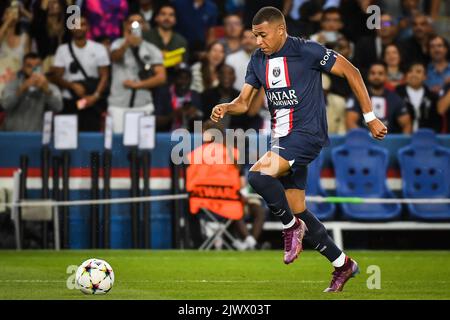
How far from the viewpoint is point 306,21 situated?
63.6 feet

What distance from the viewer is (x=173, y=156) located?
57.6ft

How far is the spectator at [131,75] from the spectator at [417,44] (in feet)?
13.9

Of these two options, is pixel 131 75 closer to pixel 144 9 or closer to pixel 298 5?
pixel 144 9

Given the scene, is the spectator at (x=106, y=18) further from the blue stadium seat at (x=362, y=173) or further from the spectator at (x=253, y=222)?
the blue stadium seat at (x=362, y=173)

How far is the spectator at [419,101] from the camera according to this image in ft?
60.6

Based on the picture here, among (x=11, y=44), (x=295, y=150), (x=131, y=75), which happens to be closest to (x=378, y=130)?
(x=295, y=150)

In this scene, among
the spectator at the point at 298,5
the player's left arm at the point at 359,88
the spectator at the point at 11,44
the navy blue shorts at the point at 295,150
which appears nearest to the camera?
the player's left arm at the point at 359,88

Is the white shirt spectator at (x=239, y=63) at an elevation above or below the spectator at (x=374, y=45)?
below

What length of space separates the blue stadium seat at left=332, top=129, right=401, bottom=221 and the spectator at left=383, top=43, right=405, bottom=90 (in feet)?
4.36

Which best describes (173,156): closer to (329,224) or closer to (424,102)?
(329,224)

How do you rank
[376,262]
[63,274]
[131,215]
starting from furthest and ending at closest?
[131,215], [376,262], [63,274]

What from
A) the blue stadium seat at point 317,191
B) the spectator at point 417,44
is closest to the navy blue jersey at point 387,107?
the blue stadium seat at point 317,191
